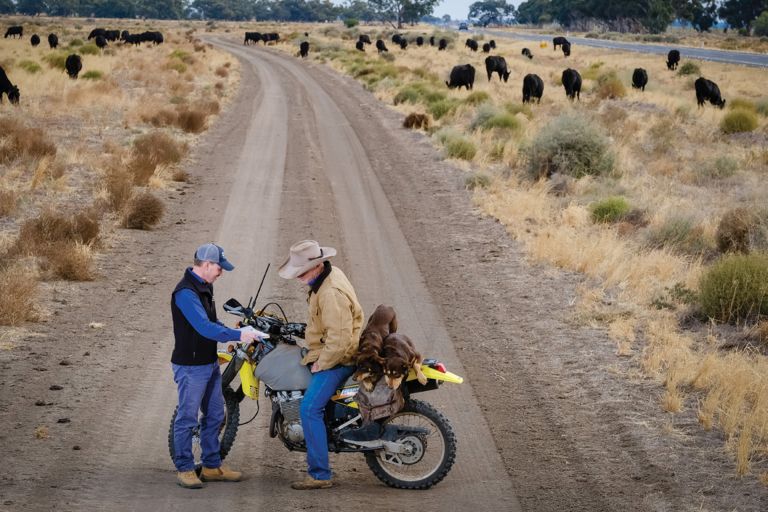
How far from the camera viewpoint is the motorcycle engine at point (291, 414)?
6.49 m

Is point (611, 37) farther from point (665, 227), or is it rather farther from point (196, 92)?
point (665, 227)

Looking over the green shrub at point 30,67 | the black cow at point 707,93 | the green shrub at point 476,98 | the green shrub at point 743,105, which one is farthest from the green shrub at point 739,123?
the green shrub at point 30,67

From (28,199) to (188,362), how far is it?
11336mm

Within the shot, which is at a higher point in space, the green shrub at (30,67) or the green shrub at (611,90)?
the green shrub at (611,90)

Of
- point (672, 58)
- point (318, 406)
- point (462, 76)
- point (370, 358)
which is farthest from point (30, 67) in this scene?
point (370, 358)

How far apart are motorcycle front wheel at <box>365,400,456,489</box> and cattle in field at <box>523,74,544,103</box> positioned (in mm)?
28537

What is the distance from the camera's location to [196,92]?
37906 mm

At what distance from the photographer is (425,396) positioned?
8617mm

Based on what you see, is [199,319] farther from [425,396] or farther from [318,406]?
[425,396]

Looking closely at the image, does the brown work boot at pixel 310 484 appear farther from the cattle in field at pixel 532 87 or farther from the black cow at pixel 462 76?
the black cow at pixel 462 76

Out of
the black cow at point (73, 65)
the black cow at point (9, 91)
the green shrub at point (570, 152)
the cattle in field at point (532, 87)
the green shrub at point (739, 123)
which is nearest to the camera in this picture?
the green shrub at point (570, 152)

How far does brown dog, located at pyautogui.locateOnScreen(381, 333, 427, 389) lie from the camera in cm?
613

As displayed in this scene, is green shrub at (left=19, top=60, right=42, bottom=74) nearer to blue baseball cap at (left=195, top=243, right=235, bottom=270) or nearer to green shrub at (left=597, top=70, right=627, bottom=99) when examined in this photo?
green shrub at (left=597, top=70, right=627, bottom=99)

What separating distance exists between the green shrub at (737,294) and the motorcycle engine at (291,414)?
6146 mm
